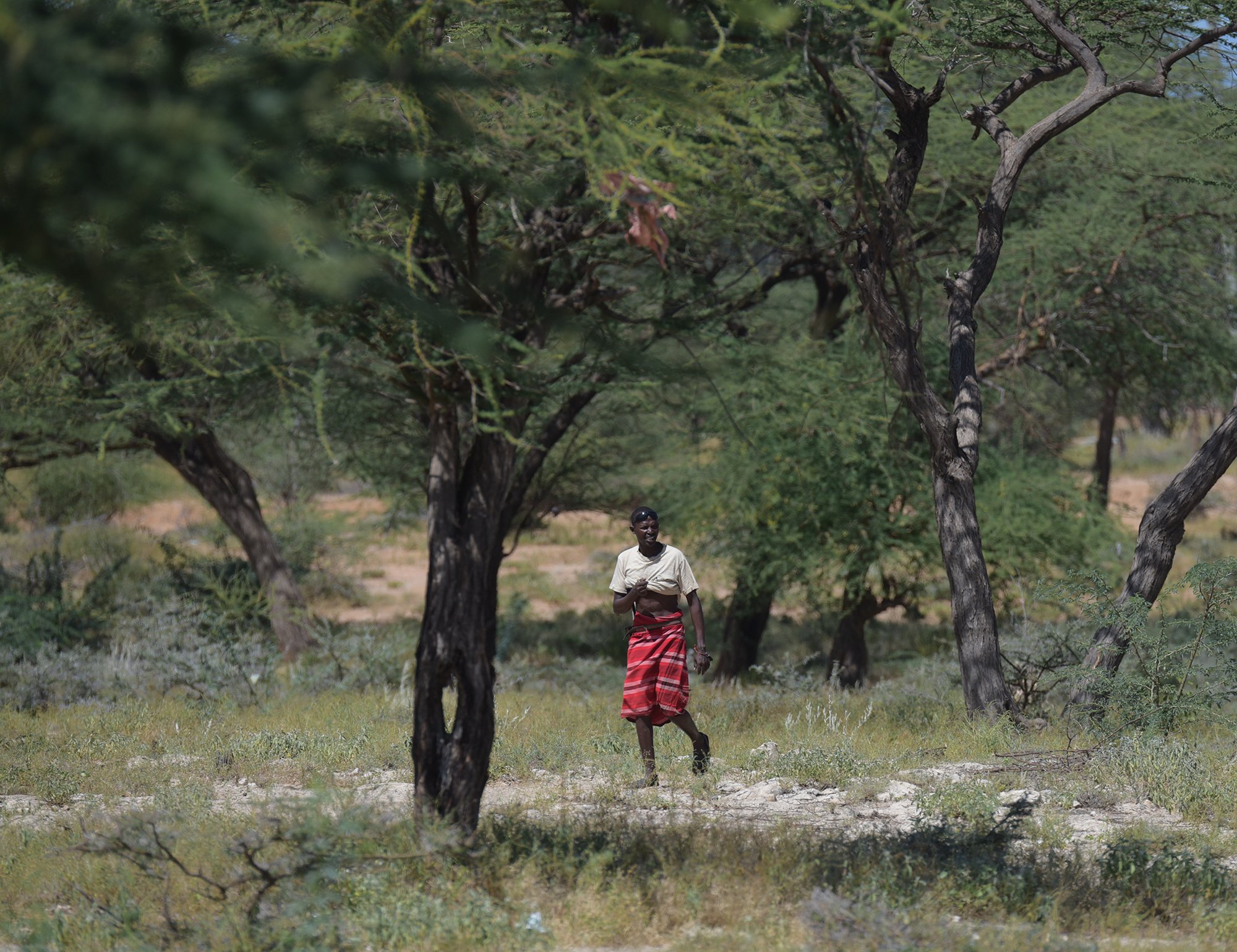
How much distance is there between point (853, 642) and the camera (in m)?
14.8

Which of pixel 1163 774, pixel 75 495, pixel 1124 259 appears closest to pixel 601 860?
pixel 1163 774

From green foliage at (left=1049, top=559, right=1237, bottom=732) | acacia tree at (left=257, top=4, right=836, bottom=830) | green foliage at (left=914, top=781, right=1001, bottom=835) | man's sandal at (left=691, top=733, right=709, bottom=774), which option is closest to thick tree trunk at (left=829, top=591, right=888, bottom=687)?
green foliage at (left=1049, top=559, right=1237, bottom=732)

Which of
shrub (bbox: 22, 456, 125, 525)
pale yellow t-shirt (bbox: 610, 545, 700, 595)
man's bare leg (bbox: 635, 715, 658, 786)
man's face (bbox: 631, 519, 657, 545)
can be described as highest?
shrub (bbox: 22, 456, 125, 525)

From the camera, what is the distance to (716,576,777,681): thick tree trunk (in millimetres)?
14945

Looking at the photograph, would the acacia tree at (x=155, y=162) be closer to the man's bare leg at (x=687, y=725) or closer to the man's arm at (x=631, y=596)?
the man's arm at (x=631, y=596)

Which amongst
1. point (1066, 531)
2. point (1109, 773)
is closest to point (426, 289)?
point (1109, 773)

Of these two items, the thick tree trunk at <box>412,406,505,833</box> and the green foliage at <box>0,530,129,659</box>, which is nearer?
the thick tree trunk at <box>412,406,505,833</box>

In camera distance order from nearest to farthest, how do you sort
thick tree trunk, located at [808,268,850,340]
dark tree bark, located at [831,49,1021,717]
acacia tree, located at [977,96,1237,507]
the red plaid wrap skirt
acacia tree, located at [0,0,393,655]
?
1. acacia tree, located at [0,0,393,655]
2. the red plaid wrap skirt
3. dark tree bark, located at [831,49,1021,717]
4. acacia tree, located at [977,96,1237,507]
5. thick tree trunk, located at [808,268,850,340]

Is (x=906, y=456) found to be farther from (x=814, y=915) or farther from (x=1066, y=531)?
(x=814, y=915)

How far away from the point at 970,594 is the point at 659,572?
7.86 feet

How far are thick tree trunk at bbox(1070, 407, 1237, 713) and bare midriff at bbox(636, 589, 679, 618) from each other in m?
2.93

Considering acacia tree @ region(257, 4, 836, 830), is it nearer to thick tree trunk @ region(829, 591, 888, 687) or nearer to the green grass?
the green grass

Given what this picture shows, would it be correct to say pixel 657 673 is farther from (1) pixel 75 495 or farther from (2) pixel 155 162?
(1) pixel 75 495

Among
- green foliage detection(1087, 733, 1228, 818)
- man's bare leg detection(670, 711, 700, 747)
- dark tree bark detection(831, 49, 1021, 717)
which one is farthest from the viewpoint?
dark tree bark detection(831, 49, 1021, 717)
